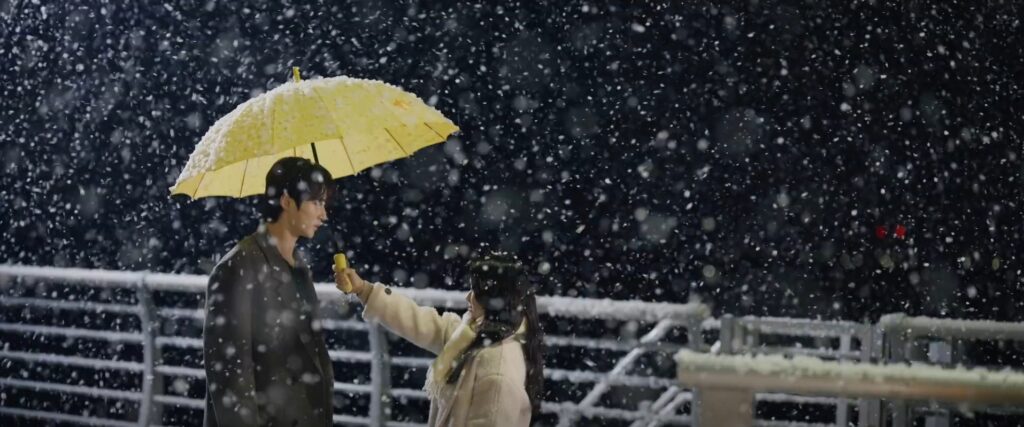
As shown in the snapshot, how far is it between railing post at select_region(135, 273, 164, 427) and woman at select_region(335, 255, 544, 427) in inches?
122

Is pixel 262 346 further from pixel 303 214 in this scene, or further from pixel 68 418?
pixel 68 418

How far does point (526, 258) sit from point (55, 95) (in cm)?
970

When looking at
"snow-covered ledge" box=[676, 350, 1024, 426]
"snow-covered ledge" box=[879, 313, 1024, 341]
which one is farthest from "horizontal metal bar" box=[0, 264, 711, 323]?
"snow-covered ledge" box=[676, 350, 1024, 426]

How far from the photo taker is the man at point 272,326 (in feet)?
10.0

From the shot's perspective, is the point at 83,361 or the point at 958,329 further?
the point at 83,361

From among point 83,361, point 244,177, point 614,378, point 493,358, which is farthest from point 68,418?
point 493,358

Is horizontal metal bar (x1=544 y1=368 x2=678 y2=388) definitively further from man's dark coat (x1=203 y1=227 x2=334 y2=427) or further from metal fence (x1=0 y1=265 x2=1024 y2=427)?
man's dark coat (x1=203 y1=227 x2=334 y2=427)

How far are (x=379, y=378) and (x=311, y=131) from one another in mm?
2247

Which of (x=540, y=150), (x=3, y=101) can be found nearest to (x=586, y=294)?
(x=540, y=150)

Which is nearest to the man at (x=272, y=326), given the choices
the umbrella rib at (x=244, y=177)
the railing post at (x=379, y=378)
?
the umbrella rib at (x=244, y=177)

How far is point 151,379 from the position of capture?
5949 mm

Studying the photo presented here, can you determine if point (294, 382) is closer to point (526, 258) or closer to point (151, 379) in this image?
point (151, 379)

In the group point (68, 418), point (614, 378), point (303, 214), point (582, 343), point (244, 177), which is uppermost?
point (244, 177)

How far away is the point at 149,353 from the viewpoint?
589 centimetres
